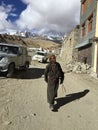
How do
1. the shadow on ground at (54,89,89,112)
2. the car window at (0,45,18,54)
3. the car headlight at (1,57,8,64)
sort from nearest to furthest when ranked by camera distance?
1. the shadow on ground at (54,89,89,112)
2. the car headlight at (1,57,8,64)
3. the car window at (0,45,18,54)

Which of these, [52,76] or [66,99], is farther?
[66,99]

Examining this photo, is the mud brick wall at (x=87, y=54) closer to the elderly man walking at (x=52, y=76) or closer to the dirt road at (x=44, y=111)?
the dirt road at (x=44, y=111)

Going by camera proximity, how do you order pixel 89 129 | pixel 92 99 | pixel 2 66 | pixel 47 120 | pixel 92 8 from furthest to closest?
pixel 92 8, pixel 2 66, pixel 92 99, pixel 47 120, pixel 89 129

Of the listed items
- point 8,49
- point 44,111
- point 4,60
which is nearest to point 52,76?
point 44,111

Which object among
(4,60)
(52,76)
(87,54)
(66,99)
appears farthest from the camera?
(87,54)

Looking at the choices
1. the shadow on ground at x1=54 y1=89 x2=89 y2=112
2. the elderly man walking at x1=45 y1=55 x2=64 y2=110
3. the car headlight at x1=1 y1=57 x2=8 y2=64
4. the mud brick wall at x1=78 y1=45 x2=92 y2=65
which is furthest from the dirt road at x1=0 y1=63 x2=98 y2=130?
the mud brick wall at x1=78 y1=45 x2=92 y2=65

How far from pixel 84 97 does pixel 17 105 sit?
130 inches

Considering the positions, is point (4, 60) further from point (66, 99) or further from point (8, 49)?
point (66, 99)

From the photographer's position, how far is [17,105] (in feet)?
29.4

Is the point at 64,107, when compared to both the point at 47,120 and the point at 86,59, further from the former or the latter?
the point at 86,59

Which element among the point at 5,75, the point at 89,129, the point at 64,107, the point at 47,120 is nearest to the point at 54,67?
the point at 64,107

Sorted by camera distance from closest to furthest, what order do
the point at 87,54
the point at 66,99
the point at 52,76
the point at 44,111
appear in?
the point at 44,111 → the point at 52,76 → the point at 66,99 → the point at 87,54

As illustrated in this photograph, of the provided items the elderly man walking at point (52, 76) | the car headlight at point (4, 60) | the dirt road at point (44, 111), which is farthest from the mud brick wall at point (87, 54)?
the elderly man walking at point (52, 76)

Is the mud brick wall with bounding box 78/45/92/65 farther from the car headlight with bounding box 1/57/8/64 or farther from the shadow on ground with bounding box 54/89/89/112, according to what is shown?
the shadow on ground with bounding box 54/89/89/112
